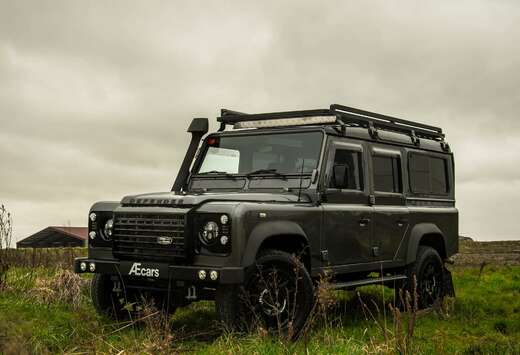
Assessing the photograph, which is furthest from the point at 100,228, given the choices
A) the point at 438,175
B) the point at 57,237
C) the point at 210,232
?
the point at 57,237

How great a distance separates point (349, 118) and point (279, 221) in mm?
2226

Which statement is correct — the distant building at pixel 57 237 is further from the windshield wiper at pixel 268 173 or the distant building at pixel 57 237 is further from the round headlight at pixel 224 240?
the round headlight at pixel 224 240

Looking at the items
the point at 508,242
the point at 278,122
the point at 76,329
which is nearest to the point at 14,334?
the point at 76,329

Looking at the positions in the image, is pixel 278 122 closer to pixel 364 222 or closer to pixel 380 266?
pixel 364 222

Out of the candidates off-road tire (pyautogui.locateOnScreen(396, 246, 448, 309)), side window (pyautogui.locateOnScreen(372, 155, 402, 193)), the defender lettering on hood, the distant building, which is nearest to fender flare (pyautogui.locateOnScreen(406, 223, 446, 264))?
off-road tire (pyautogui.locateOnScreen(396, 246, 448, 309))

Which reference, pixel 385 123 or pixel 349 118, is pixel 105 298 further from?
pixel 385 123

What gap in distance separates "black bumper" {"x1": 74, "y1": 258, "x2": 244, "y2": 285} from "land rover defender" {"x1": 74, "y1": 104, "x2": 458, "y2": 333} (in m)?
0.01

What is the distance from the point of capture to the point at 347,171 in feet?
26.5

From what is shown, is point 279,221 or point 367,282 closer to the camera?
point 279,221

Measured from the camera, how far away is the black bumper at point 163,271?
6258mm

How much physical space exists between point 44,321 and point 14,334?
2.20 m

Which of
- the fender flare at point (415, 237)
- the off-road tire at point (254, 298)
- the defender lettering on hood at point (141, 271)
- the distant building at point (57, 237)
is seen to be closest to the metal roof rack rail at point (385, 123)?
the fender flare at point (415, 237)

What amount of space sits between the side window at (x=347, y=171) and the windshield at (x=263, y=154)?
297 mm

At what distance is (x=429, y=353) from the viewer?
6.20 metres
